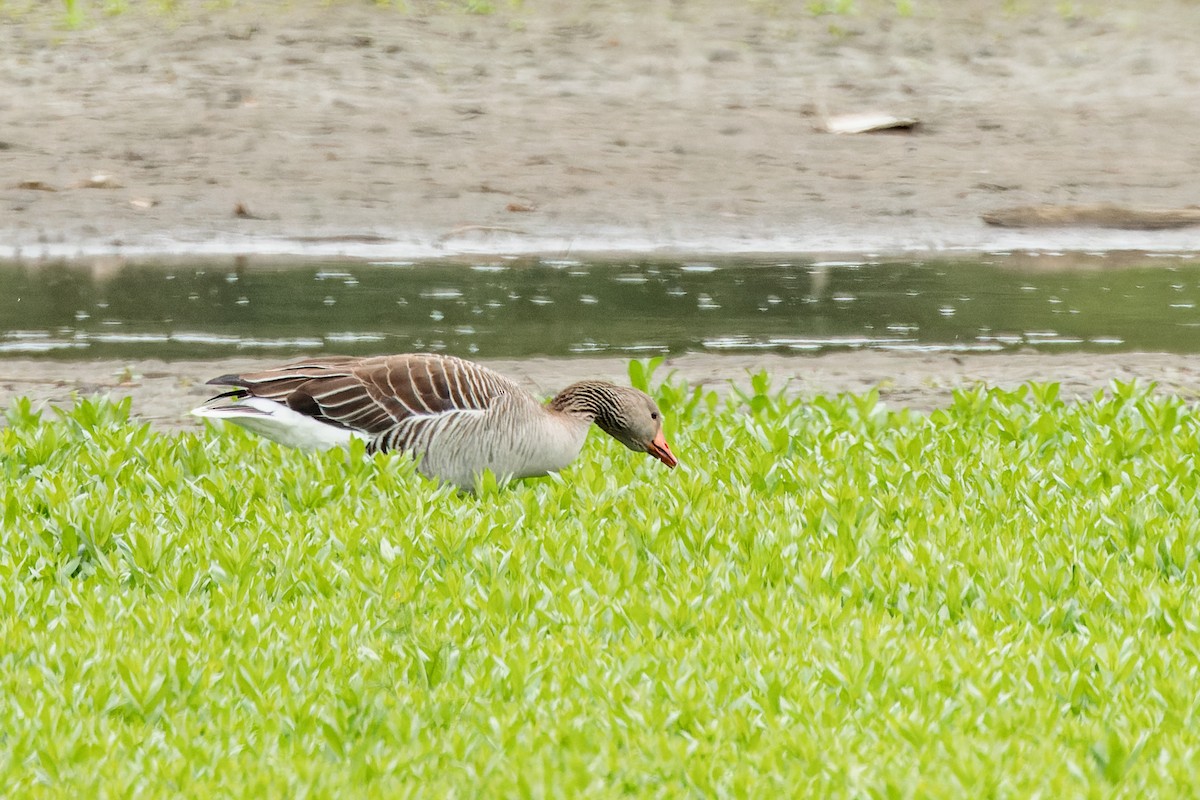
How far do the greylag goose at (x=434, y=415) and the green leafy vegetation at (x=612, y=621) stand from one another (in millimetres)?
137

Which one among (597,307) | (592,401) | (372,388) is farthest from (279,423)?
(597,307)

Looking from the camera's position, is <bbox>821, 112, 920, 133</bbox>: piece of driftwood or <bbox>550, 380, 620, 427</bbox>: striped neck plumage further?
<bbox>821, 112, 920, 133</bbox>: piece of driftwood

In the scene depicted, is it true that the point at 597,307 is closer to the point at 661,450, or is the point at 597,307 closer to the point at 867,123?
the point at 661,450

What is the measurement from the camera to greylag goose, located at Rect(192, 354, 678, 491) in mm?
6410

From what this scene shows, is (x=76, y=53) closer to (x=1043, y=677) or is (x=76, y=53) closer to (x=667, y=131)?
(x=667, y=131)

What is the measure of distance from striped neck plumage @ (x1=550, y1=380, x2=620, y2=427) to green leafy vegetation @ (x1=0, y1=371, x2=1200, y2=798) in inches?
10.3

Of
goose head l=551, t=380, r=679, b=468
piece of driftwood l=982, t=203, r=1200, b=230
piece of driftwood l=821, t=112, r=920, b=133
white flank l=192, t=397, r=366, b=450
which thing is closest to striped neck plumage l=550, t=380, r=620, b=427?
goose head l=551, t=380, r=679, b=468

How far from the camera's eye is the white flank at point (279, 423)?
252 inches

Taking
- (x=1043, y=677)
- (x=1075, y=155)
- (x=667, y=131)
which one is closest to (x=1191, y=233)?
(x=1075, y=155)

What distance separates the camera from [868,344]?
1087 cm

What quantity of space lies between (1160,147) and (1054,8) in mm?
4058

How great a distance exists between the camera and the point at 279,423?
652 cm

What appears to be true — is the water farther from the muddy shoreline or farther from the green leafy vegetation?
the green leafy vegetation

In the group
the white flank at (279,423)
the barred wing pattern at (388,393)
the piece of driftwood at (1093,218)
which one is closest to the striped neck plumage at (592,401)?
the barred wing pattern at (388,393)
